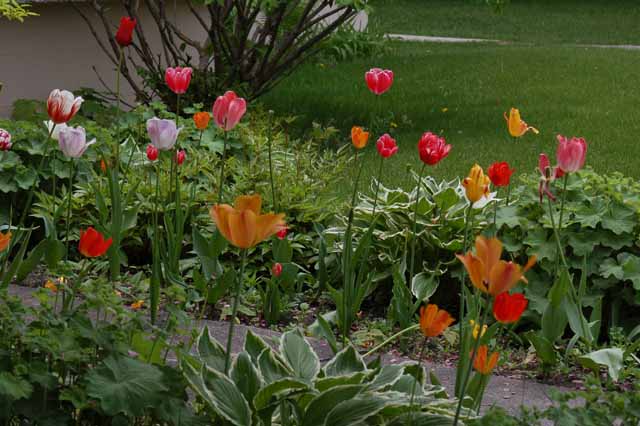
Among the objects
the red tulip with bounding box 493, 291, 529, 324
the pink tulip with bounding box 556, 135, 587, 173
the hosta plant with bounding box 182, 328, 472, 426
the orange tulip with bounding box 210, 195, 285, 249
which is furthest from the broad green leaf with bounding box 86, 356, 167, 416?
the pink tulip with bounding box 556, 135, 587, 173

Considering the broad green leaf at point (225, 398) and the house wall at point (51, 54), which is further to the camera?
the house wall at point (51, 54)

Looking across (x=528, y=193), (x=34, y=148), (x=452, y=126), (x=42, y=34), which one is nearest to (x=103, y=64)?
(x=42, y=34)

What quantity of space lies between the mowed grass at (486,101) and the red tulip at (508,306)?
4.81 meters

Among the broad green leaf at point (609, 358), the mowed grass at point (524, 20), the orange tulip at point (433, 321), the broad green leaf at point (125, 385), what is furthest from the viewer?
the mowed grass at point (524, 20)

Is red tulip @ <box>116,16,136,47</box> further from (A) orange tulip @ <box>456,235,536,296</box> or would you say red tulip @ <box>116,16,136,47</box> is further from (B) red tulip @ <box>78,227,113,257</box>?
(A) orange tulip @ <box>456,235,536,296</box>

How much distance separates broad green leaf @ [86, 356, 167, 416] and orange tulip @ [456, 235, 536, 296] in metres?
0.87

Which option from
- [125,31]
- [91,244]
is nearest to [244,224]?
[91,244]

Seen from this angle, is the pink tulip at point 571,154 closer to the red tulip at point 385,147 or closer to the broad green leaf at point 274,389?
the red tulip at point 385,147

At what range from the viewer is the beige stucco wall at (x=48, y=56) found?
910 cm

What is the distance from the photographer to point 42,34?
9.37m

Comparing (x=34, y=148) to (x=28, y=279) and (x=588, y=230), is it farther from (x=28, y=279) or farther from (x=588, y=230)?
(x=588, y=230)

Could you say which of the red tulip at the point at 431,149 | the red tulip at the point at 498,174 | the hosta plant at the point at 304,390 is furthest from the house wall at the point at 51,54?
the hosta plant at the point at 304,390

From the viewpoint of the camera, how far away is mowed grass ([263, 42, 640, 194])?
8570 mm

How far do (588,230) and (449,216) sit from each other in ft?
2.11
